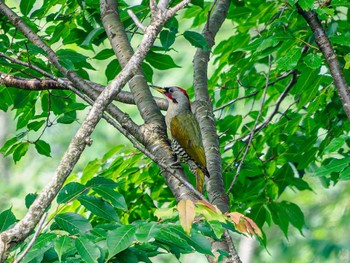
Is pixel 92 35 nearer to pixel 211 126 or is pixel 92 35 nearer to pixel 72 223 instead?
pixel 211 126

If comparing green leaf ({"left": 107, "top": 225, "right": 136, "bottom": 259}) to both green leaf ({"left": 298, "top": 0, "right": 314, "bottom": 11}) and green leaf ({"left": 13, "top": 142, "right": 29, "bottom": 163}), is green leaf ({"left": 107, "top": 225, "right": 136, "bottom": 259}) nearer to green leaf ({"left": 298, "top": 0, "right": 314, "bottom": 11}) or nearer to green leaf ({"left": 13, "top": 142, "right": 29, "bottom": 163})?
green leaf ({"left": 298, "top": 0, "right": 314, "bottom": 11})

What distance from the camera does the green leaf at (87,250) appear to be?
2.08 metres

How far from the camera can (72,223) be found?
Result: 2352 mm

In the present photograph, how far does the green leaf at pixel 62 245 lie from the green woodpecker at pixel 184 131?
230 cm

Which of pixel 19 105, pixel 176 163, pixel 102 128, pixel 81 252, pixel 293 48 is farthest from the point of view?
pixel 102 128

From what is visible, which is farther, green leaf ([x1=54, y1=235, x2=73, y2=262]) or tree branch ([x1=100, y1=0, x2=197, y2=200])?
tree branch ([x1=100, y1=0, x2=197, y2=200])

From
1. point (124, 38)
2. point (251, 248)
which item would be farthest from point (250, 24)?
point (251, 248)

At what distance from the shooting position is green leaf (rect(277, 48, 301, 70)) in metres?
3.26

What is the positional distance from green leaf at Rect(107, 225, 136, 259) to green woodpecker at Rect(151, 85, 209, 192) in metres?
2.34

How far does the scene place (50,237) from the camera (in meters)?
2.27

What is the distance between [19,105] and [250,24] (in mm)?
1715

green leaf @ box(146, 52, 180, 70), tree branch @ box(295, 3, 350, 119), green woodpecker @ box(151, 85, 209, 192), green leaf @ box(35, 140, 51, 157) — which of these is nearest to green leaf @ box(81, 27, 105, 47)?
green leaf @ box(146, 52, 180, 70)

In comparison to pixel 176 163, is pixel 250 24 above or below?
above

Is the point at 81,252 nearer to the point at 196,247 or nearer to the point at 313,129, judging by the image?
the point at 196,247
